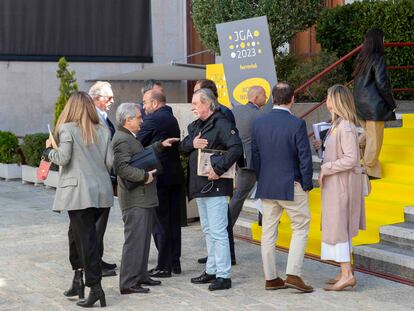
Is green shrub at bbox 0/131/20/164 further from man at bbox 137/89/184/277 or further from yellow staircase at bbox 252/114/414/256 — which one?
man at bbox 137/89/184/277

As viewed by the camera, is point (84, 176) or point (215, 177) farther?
point (215, 177)

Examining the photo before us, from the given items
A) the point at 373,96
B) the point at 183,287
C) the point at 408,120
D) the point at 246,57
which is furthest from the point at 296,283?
the point at 408,120

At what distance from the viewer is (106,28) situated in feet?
68.8

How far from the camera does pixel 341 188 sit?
7.40 metres

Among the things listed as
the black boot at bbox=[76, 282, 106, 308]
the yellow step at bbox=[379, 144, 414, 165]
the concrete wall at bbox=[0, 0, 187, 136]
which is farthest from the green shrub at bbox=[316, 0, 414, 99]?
the concrete wall at bbox=[0, 0, 187, 136]

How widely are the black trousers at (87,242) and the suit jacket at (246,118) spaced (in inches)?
85.8

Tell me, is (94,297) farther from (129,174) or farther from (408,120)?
(408,120)

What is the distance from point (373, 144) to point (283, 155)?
274 cm

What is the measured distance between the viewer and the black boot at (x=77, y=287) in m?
7.31

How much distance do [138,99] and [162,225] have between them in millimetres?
13501

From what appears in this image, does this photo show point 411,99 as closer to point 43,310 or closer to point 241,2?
point 241,2

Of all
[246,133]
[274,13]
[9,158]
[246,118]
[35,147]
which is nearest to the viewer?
[246,118]

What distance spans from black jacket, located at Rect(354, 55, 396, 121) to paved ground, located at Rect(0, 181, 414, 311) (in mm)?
1988

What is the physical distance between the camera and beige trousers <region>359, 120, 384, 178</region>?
9.70 metres
